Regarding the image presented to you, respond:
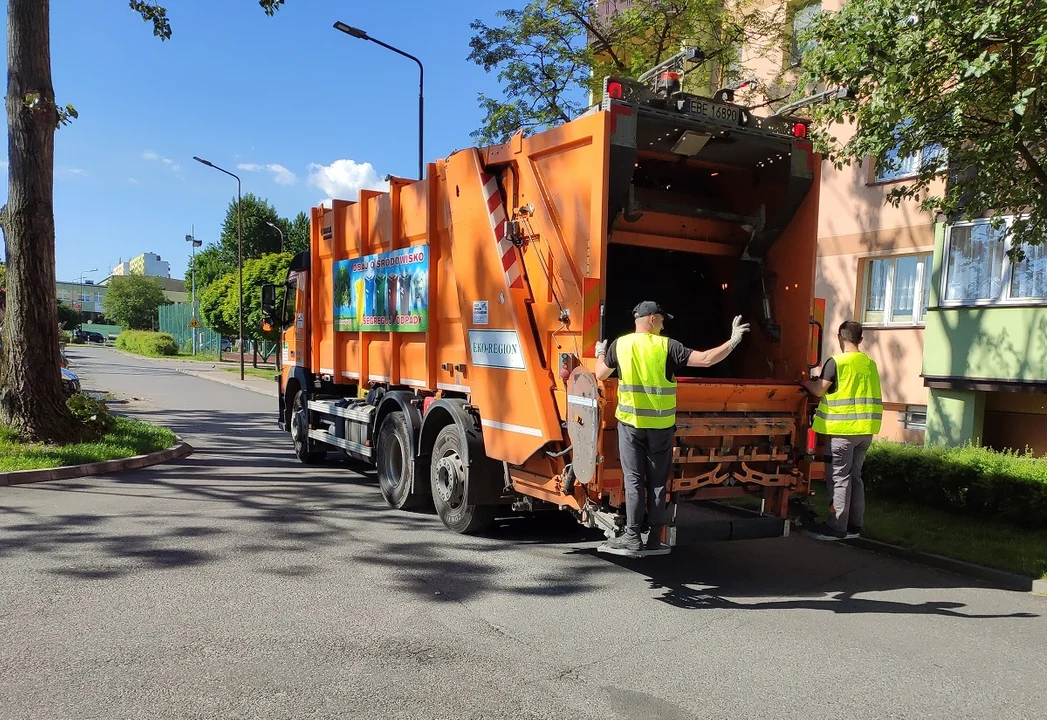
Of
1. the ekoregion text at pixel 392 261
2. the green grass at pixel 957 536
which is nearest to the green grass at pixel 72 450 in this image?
the ekoregion text at pixel 392 261

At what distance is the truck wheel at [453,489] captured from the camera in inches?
246

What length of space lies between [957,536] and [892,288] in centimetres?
732

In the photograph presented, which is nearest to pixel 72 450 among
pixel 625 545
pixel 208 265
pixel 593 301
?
pixel 593 301

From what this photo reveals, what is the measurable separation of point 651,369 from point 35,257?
8.14 meters

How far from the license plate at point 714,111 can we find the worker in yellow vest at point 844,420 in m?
1.80

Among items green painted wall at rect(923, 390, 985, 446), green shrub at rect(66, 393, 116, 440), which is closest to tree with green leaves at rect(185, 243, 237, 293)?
green shrub at rect(66, 393, 116, 440)

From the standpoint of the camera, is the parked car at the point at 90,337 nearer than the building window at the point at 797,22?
No

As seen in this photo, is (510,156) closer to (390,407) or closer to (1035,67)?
(390,407)

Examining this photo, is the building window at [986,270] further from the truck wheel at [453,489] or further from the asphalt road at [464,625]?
the truck wheel at [453,489]

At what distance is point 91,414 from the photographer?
33.8 feet

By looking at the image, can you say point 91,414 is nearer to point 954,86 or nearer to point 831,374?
point 831,374

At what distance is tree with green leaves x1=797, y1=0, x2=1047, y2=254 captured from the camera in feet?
Result: 18.2

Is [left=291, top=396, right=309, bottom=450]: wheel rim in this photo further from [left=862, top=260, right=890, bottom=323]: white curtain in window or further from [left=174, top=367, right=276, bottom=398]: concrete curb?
[left=174, top=367, right=276, bottom=398]: concrete curb

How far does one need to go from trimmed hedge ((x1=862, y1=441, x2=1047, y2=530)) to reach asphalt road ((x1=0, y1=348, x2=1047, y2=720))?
1.52m
